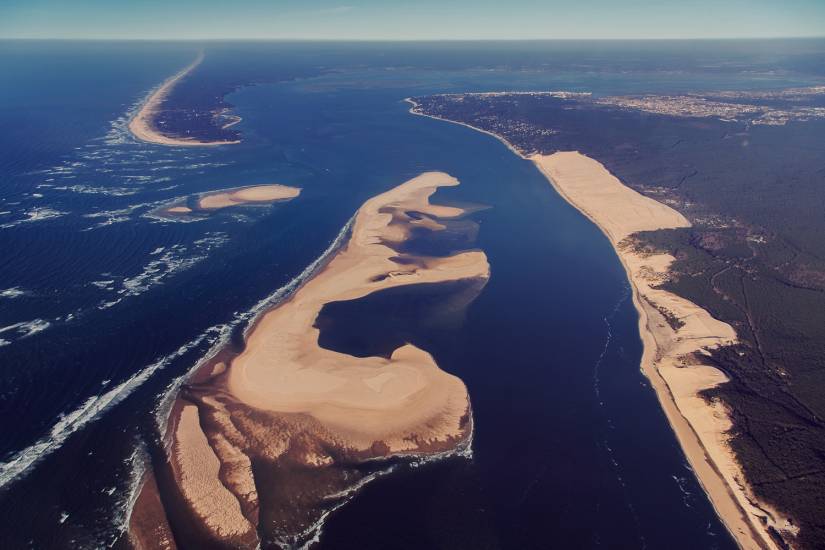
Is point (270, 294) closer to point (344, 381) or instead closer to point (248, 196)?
point (344, 381)

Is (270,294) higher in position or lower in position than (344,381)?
higher

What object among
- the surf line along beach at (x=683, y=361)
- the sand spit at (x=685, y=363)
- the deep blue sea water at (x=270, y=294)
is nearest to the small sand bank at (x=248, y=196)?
the deep blue sea water at (x=270, y=294)

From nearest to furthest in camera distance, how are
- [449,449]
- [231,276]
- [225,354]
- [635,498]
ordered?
[635,498]
[449,449]
[225,354]
[231,276]

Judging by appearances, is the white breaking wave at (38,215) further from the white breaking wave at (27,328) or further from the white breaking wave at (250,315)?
the white breaking wave at (250,315)

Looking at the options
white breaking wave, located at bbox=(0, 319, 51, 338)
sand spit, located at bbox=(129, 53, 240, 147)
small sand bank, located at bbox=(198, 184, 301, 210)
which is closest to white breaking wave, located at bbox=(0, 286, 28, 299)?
white breaking wave, located at bbox=(0, 319, 51, 338)

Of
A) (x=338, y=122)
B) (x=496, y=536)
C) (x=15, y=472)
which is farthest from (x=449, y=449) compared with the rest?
(x=338, y=122)

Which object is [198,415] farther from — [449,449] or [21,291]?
[21,291]

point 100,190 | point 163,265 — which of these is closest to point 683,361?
point 163,265
